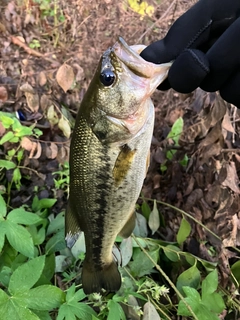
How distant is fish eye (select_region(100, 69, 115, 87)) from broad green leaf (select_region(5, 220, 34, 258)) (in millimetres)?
725

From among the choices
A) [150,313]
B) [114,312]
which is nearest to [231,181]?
[150,313]

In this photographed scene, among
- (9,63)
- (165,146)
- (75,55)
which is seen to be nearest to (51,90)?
(75,55)

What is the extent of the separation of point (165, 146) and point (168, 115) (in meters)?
0.27

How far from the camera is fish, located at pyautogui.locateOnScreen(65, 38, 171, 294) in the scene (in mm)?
1234

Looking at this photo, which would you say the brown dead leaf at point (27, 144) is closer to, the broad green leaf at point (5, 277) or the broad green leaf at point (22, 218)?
the broad green leaf at point (22, 218)

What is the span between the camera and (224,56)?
110 centimetres

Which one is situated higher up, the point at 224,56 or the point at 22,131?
the point at 224,56

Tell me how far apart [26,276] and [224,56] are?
98cm

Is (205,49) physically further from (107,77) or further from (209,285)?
(209,285)

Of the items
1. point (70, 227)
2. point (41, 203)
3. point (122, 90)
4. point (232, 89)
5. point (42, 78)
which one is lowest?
point (41, 203)

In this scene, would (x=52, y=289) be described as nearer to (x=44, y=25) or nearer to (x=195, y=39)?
(x=195, y=39)

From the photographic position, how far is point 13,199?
2391 mm

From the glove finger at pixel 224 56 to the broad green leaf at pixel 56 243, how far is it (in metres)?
1.18

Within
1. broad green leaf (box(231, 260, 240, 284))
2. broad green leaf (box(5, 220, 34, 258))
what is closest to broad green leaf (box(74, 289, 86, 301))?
broad green leaf (box(5, 220, 34, 258))
